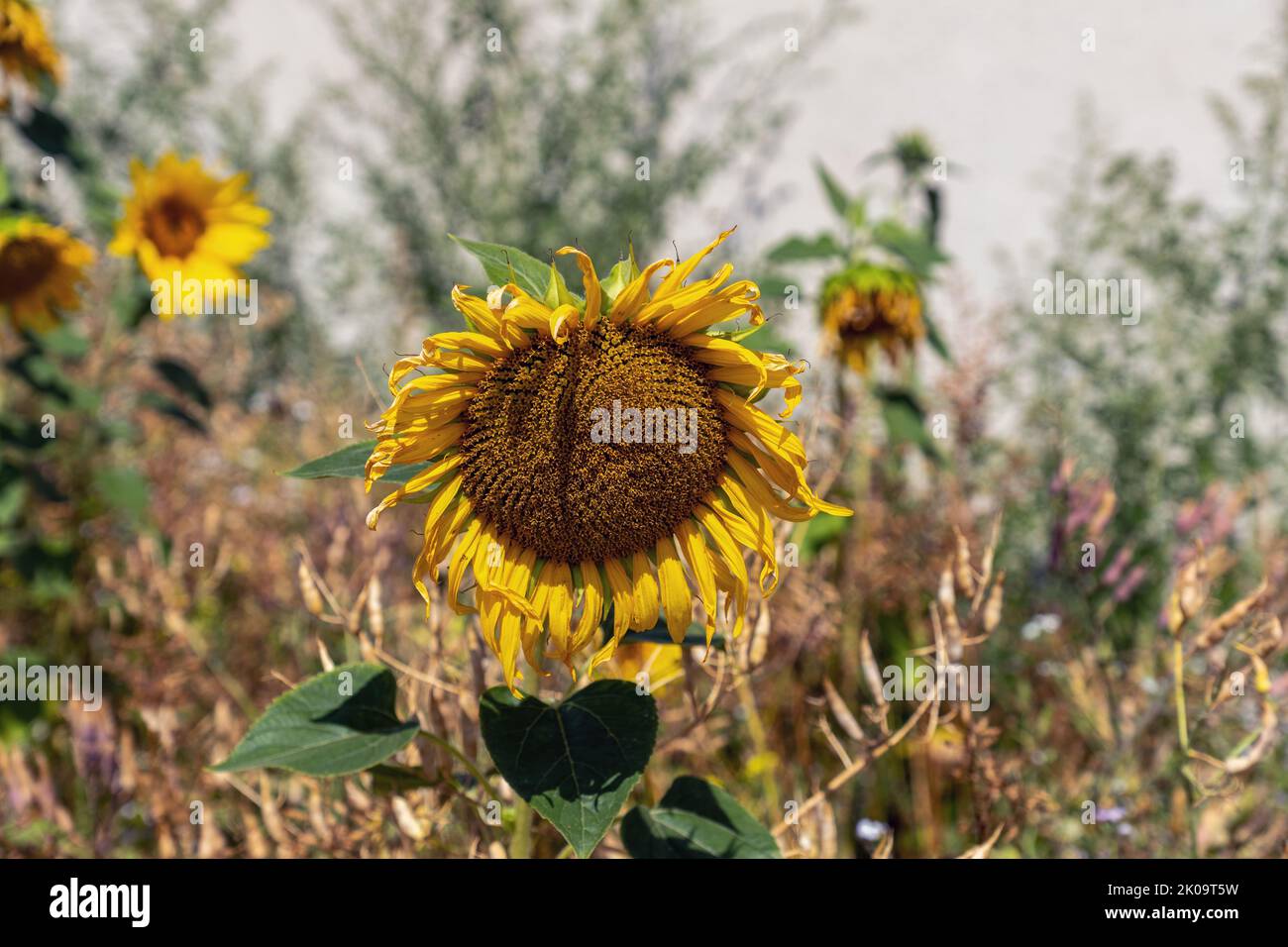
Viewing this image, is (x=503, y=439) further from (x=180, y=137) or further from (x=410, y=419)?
(x=180, y=137)

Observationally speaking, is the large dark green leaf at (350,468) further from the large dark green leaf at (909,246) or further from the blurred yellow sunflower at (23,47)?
the blurred yellow sunflower at (23,47)

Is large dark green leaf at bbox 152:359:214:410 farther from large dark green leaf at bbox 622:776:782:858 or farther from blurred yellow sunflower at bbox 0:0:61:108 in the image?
large dark green leaf at bbox 622:776:782:858

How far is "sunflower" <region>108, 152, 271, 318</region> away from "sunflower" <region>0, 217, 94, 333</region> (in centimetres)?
12

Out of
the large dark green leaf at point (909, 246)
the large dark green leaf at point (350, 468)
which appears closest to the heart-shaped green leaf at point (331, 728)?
the large dark green leaf at point (350, 468)

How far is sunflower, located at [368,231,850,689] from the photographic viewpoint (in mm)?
835

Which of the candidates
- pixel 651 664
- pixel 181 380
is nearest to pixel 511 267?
pixel 651 664

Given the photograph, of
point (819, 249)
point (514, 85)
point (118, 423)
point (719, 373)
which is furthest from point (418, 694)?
point (514, 85)

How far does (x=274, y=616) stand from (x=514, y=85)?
263cm

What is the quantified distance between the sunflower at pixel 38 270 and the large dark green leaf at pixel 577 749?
6.04 ft

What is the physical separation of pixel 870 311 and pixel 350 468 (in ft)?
4.79

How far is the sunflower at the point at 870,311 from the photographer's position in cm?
207

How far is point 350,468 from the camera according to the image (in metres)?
0.85

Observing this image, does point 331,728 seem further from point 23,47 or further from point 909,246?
point 23,47

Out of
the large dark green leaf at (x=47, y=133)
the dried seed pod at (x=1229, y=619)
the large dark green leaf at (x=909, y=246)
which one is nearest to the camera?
the dried seed pod at (x=1229, y=619)
